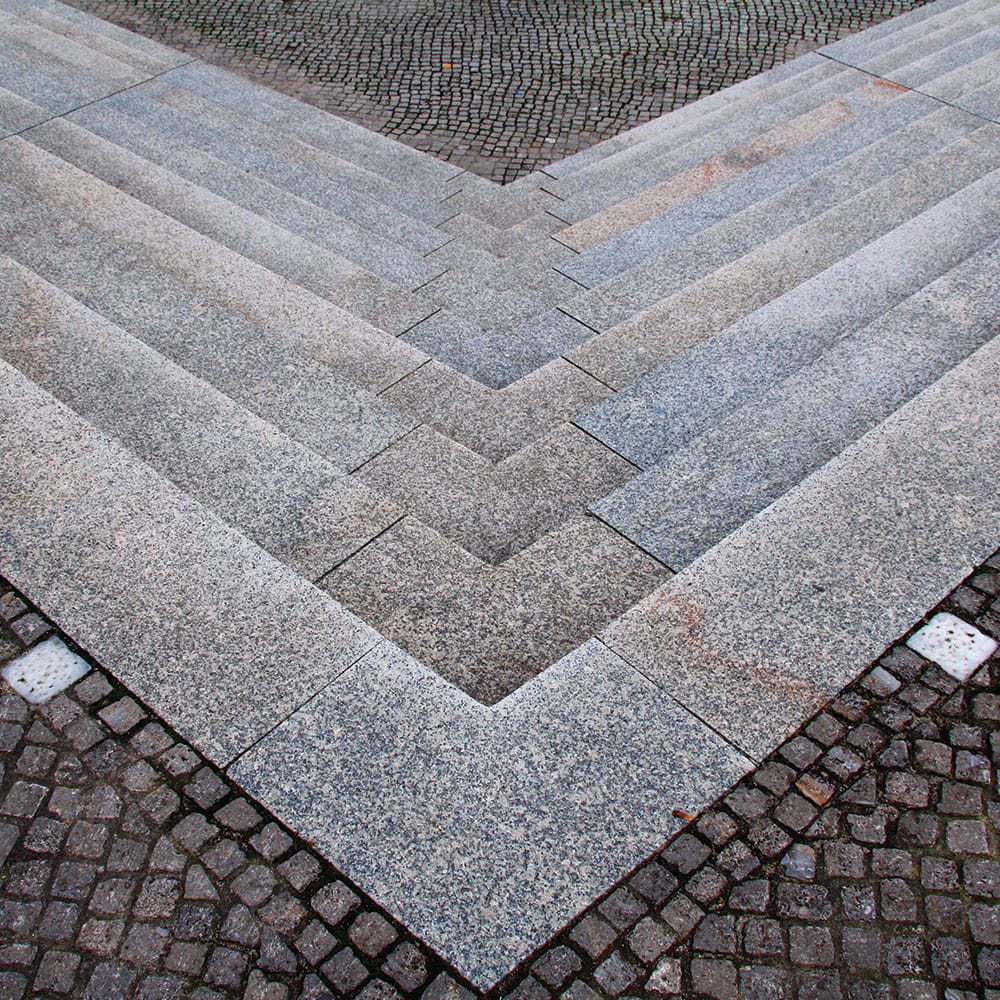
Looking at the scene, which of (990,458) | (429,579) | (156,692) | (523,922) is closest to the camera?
(523,922)

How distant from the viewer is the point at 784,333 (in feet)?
17.6

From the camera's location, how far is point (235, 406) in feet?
15.8

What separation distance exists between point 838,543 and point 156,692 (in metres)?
2.74

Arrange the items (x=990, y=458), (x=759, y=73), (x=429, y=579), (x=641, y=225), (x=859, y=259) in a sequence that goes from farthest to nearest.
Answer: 1. (x=759, y=73)
2. (x=641, y=225)
3. (x=859, y=259)
4. (x=990, y=458)
5. (x=429, y=579)

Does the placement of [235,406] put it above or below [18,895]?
above

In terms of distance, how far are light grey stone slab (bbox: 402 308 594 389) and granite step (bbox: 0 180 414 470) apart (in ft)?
2.28

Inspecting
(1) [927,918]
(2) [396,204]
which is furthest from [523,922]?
(2) [396,204]

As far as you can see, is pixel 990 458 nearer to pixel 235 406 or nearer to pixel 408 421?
pixel 408 421

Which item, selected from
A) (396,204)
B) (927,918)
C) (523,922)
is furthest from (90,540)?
(396,204)

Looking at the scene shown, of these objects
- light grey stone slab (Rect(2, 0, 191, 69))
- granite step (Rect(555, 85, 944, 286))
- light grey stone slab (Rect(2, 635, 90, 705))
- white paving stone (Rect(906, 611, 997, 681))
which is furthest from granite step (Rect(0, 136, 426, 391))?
white paving stone (Rect(906, 611, 997, 681))

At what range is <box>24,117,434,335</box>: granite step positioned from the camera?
588 cm

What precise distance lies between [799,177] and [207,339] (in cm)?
433

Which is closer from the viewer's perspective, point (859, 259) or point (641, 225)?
point (859, 259)

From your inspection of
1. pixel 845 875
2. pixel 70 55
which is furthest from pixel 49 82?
pixel 845 875
